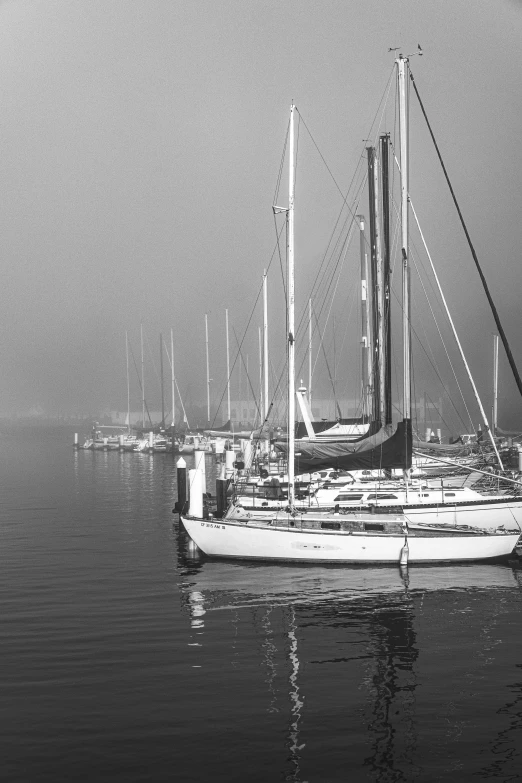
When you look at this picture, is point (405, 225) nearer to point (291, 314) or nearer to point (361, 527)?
point (291, 314)

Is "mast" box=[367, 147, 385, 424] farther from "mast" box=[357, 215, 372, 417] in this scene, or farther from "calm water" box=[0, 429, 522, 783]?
"calm water" box=[0, 429, 522, 783]

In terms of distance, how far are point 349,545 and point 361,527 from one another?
1269 mm

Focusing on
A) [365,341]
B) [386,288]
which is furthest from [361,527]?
[365,341]

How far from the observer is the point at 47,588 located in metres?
30.8

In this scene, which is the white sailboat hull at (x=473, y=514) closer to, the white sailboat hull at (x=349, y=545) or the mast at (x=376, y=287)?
the white sailboat hull at (x=349, y=545)

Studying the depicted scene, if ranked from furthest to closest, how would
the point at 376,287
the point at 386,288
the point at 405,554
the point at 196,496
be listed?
the point at 376,287, the point at 386,288, the point at 196,496, the point at 405,554

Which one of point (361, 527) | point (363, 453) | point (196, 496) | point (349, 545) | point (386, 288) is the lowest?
point (349, 545)

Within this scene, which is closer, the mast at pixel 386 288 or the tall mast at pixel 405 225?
the tall mast at pixel 405 225

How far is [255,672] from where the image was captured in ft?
67.8

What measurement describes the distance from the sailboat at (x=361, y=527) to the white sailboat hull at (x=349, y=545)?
42mm

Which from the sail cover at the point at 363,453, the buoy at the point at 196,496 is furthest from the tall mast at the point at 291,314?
the buoy at the point at 196,496

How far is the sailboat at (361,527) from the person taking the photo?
111 feet

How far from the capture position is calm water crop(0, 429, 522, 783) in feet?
51.0

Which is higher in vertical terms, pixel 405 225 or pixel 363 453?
pixel 405 225
